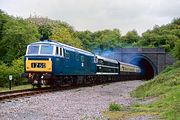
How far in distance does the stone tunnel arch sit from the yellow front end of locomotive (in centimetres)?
6746

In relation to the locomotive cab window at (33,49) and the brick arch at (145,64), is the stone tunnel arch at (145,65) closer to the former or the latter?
the brick arch at (145,64)

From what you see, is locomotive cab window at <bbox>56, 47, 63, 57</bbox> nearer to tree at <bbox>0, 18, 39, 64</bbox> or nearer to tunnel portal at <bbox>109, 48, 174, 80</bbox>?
tree at <bbox>0, 18, 39, 64</bbox>

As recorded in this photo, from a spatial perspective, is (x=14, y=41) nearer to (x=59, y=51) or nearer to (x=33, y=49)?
(x=33, y=49)

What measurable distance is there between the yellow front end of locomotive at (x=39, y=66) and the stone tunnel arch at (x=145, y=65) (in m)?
67.5

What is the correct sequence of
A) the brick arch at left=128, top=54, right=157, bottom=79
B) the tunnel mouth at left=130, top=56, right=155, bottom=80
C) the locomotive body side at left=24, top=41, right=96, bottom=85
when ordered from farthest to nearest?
the tunnel mouth at left=130, top=56, right=155, bottom=80
the brick arch at left=128, top=54, right=157, bottom=79
the locomotive body side at left=24, top=41, right=96, bottom=85

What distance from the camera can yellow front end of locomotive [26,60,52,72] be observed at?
27.7 m

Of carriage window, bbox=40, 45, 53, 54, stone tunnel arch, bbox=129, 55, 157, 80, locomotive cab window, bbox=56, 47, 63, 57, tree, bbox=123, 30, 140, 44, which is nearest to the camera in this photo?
carriage window, bbox=40, 45, 53, 54

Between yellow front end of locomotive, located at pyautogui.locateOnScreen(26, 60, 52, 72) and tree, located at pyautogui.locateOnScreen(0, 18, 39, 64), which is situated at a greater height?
tree, located at pyautogui.locateOnScreen(0, 18, 39, 64)

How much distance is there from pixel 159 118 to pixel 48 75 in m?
15.1

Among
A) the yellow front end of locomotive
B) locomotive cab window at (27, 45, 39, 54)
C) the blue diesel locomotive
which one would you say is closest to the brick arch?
the blue diesel locomotive

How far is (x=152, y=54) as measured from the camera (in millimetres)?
92938

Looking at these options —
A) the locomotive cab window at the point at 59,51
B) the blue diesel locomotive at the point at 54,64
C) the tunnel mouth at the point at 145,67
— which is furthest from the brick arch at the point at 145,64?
the locomotive cab window at the point at 59,51

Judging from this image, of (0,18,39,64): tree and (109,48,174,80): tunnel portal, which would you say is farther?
(109,48,174,80): tunnel portal

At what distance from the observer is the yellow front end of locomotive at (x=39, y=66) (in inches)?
1089
